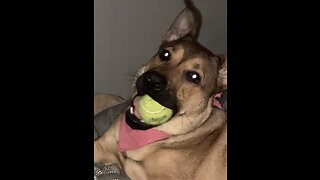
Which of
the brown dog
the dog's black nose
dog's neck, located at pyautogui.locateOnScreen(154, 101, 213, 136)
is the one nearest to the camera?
the dog's black nose

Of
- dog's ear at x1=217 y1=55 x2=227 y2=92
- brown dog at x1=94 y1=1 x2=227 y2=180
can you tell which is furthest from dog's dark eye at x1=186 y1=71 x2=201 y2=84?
dog's ear at x1=217 y1=55 x2=227 y2=92

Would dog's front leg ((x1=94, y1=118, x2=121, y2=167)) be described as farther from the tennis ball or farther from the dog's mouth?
the tennis ball

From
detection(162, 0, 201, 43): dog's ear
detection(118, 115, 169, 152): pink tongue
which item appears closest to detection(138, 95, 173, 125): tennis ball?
detection(118, 115, 169, 152): pink tongue

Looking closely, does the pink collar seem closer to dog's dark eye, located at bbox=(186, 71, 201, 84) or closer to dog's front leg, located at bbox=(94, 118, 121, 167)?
dog's dark eye, located at bbox=(186, 71, 201, 84)

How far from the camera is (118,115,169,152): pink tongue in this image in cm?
238

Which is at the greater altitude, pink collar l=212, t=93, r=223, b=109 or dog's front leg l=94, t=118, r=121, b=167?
pink collar l=212, t=93, r=223, b=109

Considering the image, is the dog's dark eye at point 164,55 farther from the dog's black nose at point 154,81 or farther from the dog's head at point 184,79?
the dog's black nose at point 154,81

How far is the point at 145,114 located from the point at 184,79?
30 centimetres

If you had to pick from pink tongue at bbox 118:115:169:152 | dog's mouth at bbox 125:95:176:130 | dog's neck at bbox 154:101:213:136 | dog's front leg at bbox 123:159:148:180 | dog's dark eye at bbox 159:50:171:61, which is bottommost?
dog's front leg at bbox 123:159:148:180

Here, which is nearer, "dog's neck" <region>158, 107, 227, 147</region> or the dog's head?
the dog's head

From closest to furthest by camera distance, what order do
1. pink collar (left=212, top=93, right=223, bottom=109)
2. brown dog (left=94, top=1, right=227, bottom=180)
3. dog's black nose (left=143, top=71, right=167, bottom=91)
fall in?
dog's black nose (left=143, top=71, right=167, bottom=91), brown dog (left=94, top=1, right=227, bottom=180), pink collar (left=212, top=93, right=223, bottom=109)
